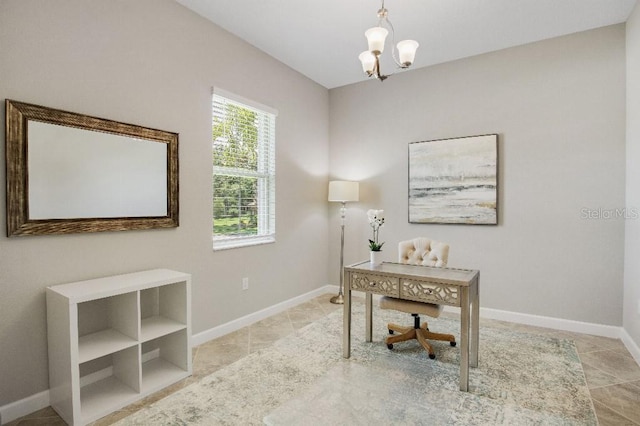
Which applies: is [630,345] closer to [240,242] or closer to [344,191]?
[344,191]

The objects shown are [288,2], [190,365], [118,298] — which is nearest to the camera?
[118,298]

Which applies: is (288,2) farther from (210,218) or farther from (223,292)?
(223,292)

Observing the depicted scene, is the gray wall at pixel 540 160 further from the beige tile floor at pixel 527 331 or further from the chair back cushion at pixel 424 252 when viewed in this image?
the chair back cushion at pixel 424 252

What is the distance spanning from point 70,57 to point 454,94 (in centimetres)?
360

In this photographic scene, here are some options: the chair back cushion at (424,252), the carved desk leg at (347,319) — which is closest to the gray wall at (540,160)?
→ the chair back cushion at (424,252)

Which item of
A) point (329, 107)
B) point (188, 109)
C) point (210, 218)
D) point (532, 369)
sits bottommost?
point (532, 369)

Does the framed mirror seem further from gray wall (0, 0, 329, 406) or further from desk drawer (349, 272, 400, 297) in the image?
desk drawer (349, 272, 400, 297)

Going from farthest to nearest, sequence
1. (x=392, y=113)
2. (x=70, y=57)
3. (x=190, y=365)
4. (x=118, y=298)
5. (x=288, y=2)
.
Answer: (x=392, y=113)
(x=288, y=2)
(x=190, y=365)
(x=118, y=298)
(x=70, y=57)

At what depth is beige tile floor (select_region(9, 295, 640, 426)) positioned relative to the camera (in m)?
2.03

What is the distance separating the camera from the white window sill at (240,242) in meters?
3.29

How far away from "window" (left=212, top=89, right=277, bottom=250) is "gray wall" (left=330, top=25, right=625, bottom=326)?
1.57 meters

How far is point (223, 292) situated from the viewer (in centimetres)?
331

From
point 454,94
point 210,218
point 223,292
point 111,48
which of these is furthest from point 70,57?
point 454,94

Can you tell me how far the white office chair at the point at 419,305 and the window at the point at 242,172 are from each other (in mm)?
1574
